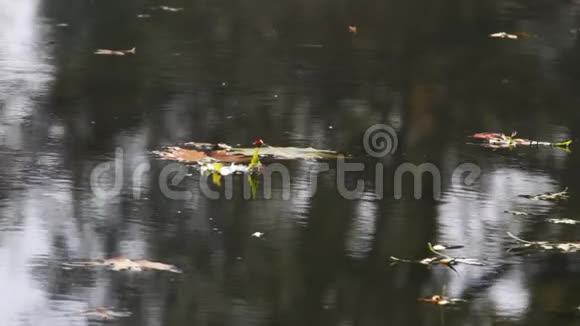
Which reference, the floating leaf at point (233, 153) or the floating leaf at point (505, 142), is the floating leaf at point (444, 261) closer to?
the floating leaf at point (233, 153)

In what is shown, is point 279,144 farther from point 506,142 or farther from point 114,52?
point 114,52

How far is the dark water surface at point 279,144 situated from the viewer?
4934 millimetres

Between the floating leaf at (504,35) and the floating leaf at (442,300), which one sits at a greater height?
the floating leaf at (504,35)

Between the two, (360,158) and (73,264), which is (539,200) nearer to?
(360,158)

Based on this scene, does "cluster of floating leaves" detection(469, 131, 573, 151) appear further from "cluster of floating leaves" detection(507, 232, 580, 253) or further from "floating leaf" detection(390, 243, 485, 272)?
"floating leaf" detection(390, 243, 485, 272)

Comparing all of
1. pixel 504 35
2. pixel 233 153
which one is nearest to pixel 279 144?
pixel 233 153

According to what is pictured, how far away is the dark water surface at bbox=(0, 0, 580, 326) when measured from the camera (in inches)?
194

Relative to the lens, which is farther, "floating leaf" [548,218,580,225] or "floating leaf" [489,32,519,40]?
"floating leaf" [489,32,519,40]

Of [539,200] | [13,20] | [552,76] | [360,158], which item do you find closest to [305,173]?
[360,158]

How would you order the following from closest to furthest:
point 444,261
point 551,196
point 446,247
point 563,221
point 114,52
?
point 444,261, point 446,247, point 563,221, point 551,196, point 114,52

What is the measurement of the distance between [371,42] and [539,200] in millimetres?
4853

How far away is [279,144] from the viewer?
7.46 m

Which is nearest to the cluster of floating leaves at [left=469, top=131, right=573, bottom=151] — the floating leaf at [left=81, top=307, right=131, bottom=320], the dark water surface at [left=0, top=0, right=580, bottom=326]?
the dark water surface at [left=0, top=0, right=580, bottom=326]

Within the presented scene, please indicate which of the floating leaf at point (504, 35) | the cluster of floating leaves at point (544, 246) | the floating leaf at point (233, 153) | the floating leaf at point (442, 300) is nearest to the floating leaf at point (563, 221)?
the cluster of floating leaves at point (544, 246)
